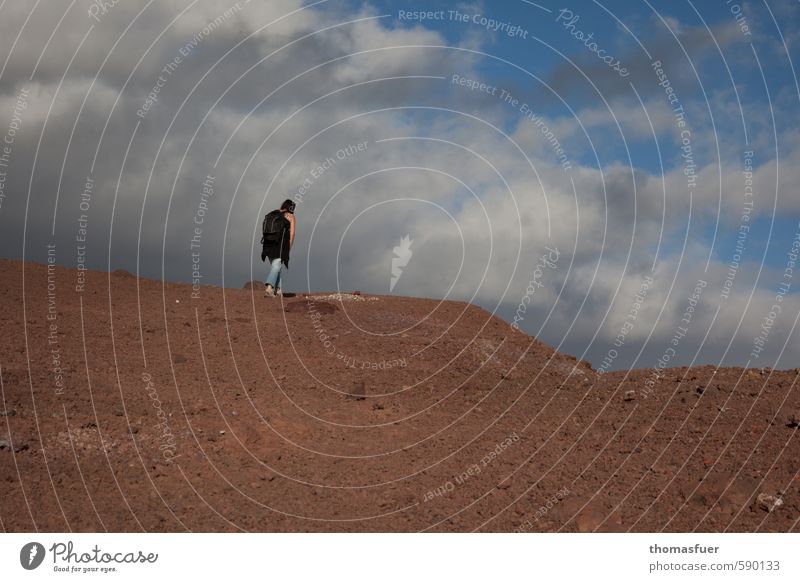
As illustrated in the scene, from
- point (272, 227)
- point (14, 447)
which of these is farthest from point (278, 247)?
point (14, 447)

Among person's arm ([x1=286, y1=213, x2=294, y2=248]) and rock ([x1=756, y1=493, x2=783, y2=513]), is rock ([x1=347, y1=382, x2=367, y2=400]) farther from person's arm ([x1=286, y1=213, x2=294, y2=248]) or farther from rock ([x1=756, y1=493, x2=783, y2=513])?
person's arm ([x1=286, y1=213, x2=294, y2=248])

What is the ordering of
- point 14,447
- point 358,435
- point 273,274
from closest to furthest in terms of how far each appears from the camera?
1. point 14,447
2. point 358,435
3. point 273,274

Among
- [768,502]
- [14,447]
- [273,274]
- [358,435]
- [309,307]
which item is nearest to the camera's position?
[768,502]

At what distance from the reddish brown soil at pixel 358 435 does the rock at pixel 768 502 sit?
3cm

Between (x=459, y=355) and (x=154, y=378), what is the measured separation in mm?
6627

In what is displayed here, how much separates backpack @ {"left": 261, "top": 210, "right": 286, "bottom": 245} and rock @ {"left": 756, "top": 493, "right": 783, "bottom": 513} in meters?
16.1

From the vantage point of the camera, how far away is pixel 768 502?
984cm

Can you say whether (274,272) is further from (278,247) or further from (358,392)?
(358,392)

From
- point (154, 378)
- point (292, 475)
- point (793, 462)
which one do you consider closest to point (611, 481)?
point (793, 462)

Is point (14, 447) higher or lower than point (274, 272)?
lower

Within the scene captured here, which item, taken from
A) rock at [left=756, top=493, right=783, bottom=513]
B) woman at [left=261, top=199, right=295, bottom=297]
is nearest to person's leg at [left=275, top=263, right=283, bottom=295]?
woman at [left=261, top=199, right=295, bottom=297]

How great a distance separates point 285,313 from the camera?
20078mm

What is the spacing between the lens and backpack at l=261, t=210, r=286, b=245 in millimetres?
23016

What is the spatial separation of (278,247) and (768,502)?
1619cm
